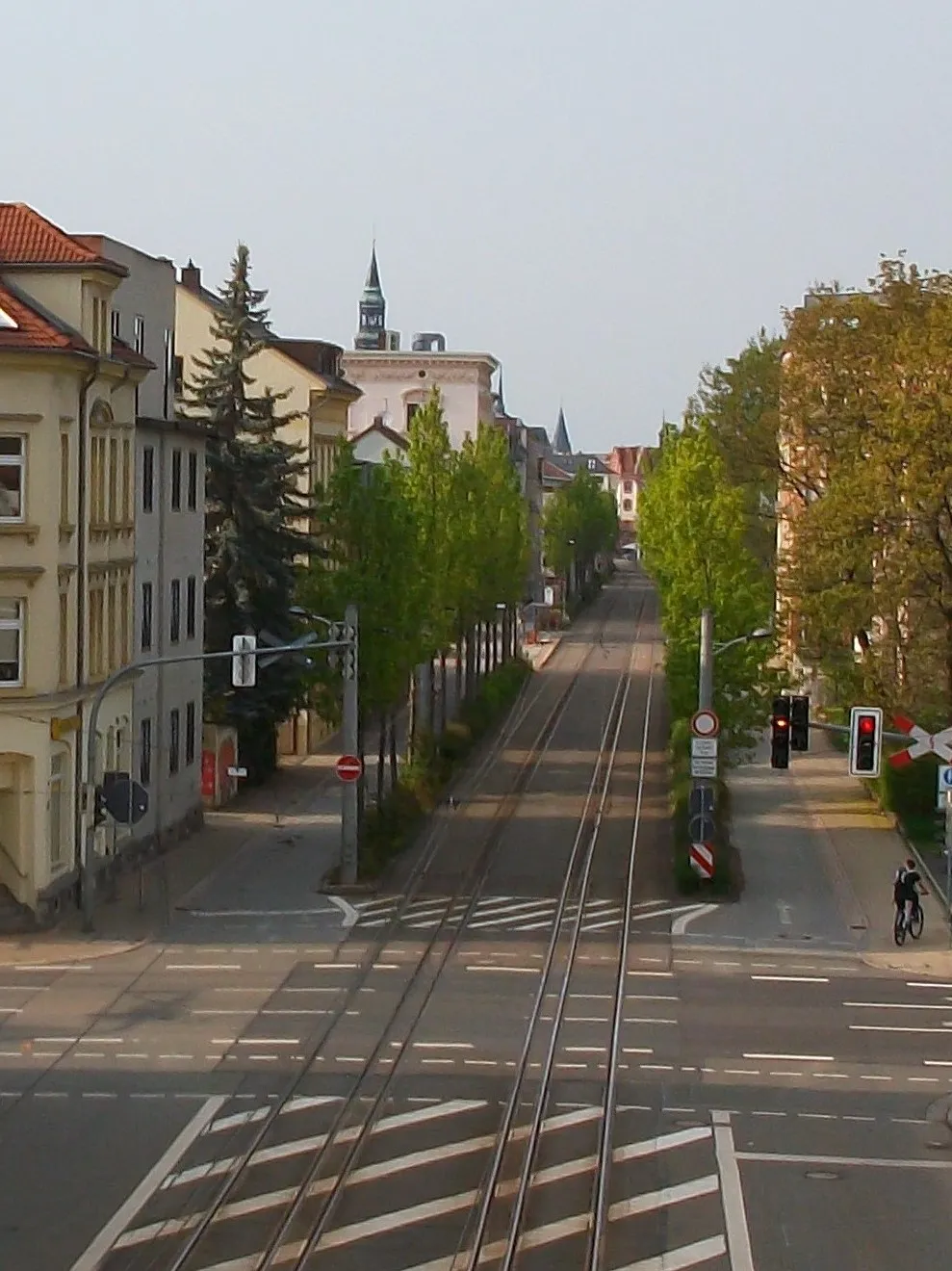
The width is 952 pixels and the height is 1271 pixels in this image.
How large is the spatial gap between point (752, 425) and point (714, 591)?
18670mm

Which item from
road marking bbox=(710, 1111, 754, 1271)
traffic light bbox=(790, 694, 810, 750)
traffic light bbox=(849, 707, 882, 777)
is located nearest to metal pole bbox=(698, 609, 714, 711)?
traffic light bbox=(790, 694, 810, 750)

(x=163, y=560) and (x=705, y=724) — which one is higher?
(x=163, y=560)

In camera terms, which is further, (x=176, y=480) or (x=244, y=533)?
(x=244, y=533)

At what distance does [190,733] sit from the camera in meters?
52.3

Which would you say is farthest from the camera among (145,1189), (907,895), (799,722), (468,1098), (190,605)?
(190,605)

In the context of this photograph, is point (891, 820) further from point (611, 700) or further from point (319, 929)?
point (611, 700)

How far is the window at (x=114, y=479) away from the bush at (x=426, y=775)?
29.0 feet

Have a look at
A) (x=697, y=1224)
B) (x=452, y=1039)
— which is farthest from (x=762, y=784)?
(x=697, y=1224)

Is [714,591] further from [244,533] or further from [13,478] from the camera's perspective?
[13,478]

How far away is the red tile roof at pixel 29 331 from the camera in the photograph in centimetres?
3784

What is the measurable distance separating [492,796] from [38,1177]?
39.0 metres

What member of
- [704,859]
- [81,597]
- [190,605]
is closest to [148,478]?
[190,605]

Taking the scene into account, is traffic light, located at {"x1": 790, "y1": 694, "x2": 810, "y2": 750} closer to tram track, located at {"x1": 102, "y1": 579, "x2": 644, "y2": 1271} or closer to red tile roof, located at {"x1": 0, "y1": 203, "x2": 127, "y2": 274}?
tram track, located at {"x1": 102, "y1": 579, "x2": 644, "y2": 1271}

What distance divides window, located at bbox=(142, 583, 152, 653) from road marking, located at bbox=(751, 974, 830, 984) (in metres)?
18.6
